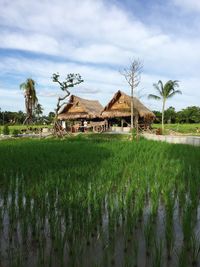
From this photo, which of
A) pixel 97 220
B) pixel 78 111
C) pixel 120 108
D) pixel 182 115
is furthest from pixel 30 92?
pixel 97 220

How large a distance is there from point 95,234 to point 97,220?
321 millimetres

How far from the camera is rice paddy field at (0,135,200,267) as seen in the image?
2.61 meters

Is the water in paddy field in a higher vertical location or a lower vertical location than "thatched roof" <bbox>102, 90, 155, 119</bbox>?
lower

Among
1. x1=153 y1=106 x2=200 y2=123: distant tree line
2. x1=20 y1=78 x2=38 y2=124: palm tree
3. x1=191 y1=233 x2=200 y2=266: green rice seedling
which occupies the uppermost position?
x1=20 y1=78 x2=38 y2=124: palm tree

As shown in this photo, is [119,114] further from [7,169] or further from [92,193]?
[92,193]

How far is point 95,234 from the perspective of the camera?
3121mm

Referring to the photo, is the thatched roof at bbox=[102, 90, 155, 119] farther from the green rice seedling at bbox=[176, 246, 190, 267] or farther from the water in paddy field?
the green rice seedling at bbox=[176, 246, 190, 267]

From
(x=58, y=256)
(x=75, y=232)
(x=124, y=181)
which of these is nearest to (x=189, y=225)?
(x=75, y=232)

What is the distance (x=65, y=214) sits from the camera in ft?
11.6

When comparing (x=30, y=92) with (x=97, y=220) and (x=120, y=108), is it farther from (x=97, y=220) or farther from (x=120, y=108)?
(x=97, y=220)

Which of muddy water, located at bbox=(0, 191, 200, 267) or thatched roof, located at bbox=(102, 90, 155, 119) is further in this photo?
thatched roof, located at bbox=(102, 90, 155, 119)

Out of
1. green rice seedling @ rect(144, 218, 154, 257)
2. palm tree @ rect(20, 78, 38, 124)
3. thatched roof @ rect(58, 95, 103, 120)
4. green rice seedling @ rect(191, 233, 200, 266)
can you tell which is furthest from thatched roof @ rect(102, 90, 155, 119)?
green rice seedling @ rect(191, 233, 200, 266)

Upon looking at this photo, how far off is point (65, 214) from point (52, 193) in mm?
1035

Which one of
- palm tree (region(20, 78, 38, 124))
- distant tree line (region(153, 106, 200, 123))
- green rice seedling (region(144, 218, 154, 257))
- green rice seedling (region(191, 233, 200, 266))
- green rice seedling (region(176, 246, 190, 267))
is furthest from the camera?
distant tree line (region(153, 106, 200, 123))
